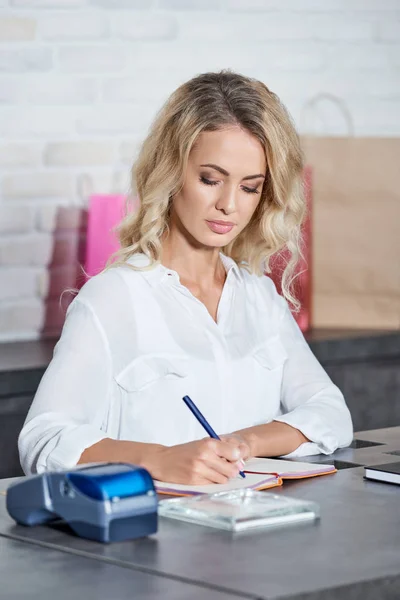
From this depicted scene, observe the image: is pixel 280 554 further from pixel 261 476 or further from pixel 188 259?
pixel 188 259

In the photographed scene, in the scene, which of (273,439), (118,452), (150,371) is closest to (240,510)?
(118,452)

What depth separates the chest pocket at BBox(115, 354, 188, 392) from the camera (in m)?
2.21

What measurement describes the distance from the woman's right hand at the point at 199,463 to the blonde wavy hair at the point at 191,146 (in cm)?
59

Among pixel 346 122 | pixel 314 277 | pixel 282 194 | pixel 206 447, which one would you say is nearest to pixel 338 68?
pixel 346 122

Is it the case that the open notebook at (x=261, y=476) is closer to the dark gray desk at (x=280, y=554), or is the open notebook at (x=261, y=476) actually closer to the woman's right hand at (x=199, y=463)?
the woman's right hand at (x=199, y=463)

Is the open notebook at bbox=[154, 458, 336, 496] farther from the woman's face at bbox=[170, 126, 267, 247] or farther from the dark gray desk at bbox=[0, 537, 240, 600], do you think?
the woman's face at bbox=[170, 126, 267, 247]

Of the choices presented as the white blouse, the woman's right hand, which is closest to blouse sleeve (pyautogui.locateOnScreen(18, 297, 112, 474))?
the white blouse

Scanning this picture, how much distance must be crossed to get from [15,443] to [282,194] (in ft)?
3.16

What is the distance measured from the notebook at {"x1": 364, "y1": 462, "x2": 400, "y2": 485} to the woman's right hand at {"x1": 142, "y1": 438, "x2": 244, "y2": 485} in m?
0.20

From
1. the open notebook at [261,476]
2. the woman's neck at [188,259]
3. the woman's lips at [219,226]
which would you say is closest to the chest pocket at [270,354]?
the woman's neck at [188,259]

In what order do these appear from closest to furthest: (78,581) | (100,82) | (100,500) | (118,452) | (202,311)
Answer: (78,581) → (100,500) → (118,452) → (202,311) → (100,82)

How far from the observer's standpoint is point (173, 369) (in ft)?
7.36

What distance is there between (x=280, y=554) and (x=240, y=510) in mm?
165

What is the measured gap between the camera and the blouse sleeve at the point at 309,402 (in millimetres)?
2131
